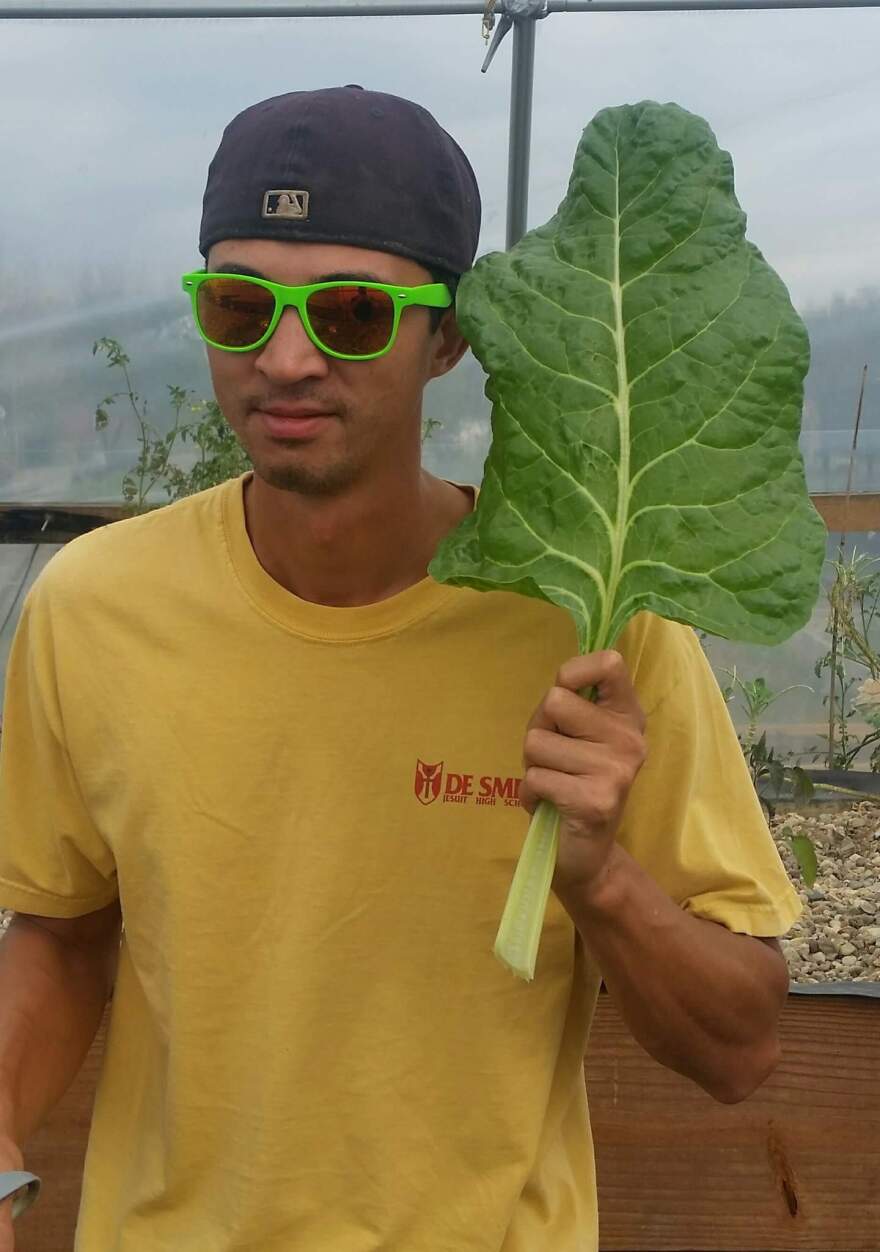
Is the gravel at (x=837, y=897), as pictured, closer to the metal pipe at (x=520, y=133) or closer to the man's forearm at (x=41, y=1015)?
the man's forearm at (x=41, y=1015)

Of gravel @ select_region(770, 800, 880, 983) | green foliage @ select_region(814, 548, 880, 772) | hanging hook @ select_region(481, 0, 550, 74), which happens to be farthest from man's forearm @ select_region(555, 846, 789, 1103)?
hanging hook @ select_region(481, 0, 550, 74)

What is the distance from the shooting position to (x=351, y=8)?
345cm

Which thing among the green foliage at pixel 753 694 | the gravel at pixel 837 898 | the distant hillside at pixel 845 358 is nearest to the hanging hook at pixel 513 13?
the distant hillside at pixel 845 358

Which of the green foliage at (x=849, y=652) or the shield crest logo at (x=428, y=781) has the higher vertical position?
the shield crest logo at (x=428, y=781)

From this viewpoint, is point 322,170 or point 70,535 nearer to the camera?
point 322,170

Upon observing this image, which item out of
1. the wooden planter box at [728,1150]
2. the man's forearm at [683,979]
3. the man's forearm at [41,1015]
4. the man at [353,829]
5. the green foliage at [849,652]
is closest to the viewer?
the man's forearm at [683,979]

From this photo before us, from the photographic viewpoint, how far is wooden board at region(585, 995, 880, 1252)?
1.80m

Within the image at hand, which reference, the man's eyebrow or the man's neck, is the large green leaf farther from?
the man's neck

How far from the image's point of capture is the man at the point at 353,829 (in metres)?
1.33

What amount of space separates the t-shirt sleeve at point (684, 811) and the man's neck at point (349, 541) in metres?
0.27

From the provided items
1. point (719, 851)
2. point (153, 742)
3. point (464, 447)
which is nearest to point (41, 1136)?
point (153, 742)

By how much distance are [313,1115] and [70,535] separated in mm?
3033

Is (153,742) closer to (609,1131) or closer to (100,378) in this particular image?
(609,1131)

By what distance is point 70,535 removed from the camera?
4152 mm
